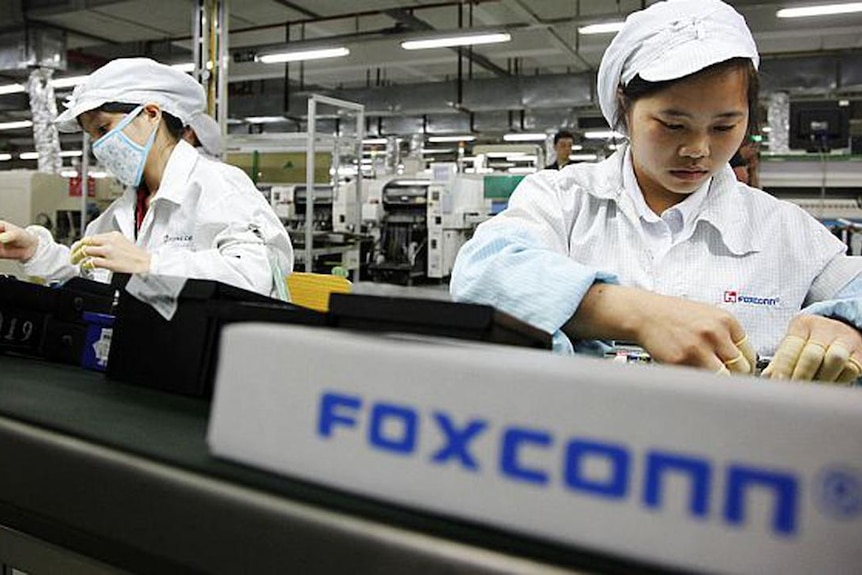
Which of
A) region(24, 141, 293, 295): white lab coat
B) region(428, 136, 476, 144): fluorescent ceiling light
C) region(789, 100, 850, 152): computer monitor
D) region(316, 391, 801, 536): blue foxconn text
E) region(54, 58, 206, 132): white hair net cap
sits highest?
region(428, 136, 476, 144): fluorescent ceiling light

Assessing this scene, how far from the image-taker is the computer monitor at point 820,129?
4391mm

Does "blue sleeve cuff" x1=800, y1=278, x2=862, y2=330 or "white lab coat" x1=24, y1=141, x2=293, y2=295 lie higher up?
"white lab coat" x1=24, y1=141, x2=293, y2=295

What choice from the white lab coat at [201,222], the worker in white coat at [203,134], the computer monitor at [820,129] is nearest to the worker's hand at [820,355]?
the white lab coat at [201,222]

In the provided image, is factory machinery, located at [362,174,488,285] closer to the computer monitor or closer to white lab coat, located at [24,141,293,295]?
the computer monitor

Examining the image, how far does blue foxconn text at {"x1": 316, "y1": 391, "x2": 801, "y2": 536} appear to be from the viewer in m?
0.35

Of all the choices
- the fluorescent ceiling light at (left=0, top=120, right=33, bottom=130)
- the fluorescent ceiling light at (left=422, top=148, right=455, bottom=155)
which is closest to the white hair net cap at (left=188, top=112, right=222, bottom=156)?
the fluorescent ceiling light at (left=0, top=120, right=33, bottom=130)

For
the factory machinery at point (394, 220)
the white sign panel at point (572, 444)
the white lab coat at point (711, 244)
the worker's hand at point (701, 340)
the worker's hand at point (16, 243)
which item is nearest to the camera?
the white sign panel at point (572, 444)

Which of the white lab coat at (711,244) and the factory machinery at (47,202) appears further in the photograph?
the factory machinery at (47,202)

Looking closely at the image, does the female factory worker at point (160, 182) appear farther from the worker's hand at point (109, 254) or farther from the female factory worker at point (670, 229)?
the female factory worker at point (670, 229)

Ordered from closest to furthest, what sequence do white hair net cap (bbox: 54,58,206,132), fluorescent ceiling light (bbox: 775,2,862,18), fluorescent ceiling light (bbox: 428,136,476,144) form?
white hair net cap (bbox: 54,58,206,132) → fluorescent ceiling light (bbox: 775,2,862,18) → fluorescent ceiling light (bbox: 428,136,476,144)

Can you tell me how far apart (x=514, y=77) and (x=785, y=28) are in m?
3.41

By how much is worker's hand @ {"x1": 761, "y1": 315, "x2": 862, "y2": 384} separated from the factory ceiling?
20.9 ft

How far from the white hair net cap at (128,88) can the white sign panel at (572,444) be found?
1.76 meters

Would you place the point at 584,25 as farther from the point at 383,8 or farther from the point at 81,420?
the point at 81,420
